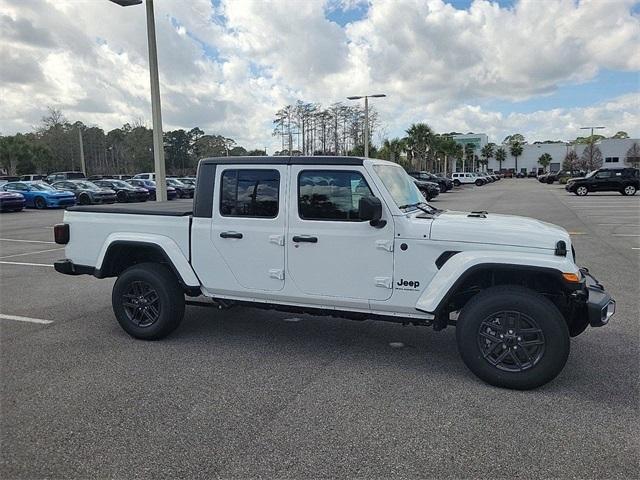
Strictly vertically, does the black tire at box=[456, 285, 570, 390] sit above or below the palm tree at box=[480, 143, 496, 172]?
below

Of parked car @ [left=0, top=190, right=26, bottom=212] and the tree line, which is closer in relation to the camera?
parked car @ [left=0, top=190, right=26, bottom=212]

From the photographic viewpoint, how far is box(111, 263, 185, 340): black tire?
5.00m

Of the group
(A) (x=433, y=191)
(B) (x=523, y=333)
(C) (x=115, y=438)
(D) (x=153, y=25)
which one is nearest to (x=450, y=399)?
(B) (x=523, y=333)

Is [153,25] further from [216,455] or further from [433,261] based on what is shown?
[216,455]

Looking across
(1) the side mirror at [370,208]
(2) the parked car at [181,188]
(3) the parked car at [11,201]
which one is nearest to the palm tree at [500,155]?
(2) the parked car at [181,188]

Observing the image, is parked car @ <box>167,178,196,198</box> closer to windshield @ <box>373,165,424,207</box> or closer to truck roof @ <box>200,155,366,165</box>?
truck roof @ <box>200,155,366,165</box>

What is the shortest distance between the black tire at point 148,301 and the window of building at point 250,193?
998 mm

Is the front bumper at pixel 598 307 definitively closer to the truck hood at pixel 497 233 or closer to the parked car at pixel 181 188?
the truck hood at pixel 497 233

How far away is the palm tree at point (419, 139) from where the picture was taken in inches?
2218

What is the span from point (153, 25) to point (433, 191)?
66.6 feet

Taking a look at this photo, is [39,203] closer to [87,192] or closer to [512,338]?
[87,192]

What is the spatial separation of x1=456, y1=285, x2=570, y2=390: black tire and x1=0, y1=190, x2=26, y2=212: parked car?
24801 millimetres

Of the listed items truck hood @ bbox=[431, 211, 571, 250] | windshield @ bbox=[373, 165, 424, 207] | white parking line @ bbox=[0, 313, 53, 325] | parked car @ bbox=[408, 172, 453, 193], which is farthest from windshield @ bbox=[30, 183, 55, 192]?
truck hood @ bbox=[431, 211, 571, 250]

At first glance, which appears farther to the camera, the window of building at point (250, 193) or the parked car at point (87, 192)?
the parked car at point (87, 192)
